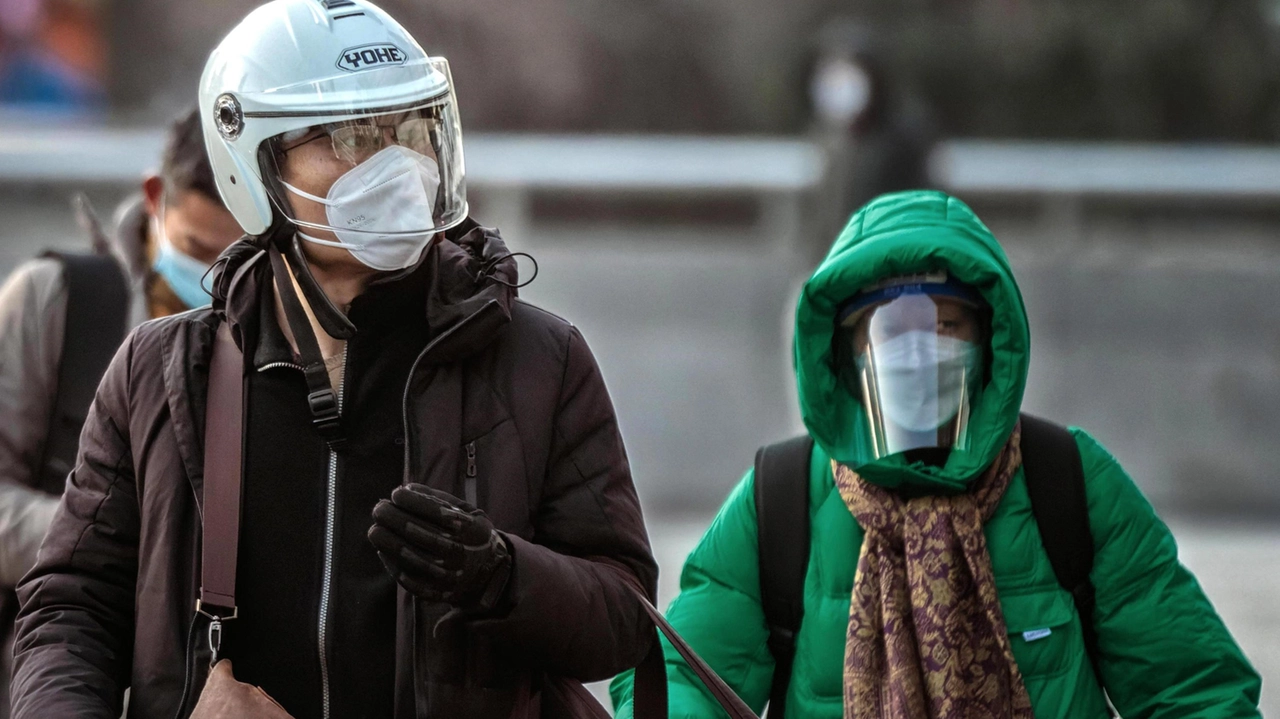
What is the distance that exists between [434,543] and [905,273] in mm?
1167

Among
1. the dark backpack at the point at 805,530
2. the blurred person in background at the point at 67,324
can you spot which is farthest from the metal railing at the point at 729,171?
the dark backpack at the point at 805,530

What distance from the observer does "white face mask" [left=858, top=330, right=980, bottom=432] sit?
9.38 feet

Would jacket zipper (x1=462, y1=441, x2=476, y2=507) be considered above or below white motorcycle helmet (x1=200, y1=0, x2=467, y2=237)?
below

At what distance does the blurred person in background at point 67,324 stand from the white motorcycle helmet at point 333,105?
2.98 feet

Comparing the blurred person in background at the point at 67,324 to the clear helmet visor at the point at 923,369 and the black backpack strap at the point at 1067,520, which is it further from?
the black backpack strap at the point at 1067,520

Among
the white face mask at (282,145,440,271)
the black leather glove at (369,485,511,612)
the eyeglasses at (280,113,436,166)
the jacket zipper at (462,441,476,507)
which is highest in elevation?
the eyeglasses at (280,113,436,166)

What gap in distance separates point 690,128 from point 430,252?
1019 cm

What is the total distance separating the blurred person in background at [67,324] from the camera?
3.11 metres

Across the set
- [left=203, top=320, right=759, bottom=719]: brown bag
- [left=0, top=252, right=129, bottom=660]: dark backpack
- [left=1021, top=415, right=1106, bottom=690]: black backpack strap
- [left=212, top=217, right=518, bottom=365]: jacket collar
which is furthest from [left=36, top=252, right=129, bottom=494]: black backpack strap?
[left=1021, top=415, right=1106, bottom=690]: black backpack strap

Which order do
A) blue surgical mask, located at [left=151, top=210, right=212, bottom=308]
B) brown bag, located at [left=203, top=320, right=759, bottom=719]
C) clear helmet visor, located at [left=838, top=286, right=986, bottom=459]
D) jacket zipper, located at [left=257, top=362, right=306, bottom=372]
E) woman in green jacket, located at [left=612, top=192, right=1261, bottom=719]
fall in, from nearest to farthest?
brown bag, located at [left=203, top=320, right=759, bottom=719] < jacket zipper, located at [left=257, top=362, right=306, bottom=372] < woman in green jacket, located at [left=612, top=192, right=1261, bottom=719] < clear helmet visor, located at [left=838, top=286, right=986, bottom=459] < blue surgical mask, located at [left=151, top=210, right=212, bottom=308]

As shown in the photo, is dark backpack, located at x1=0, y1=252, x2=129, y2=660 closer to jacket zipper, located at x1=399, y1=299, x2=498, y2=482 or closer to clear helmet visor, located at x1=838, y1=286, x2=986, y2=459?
jacket zipper, located at x1=399, y1=299, x2=498, y2=482

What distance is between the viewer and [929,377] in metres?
2.86

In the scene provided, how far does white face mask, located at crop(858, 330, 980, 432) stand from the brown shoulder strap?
44.9 inches

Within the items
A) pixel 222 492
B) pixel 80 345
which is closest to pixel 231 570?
pixel 222 492
